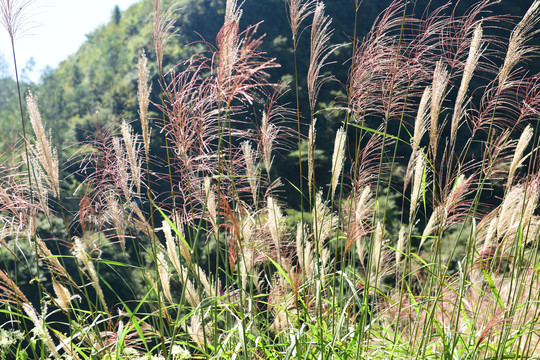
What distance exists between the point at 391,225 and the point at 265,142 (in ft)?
40.5

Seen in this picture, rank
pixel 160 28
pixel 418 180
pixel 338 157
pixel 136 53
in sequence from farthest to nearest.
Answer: pixel 136 53
pixel 418 180
pixel 338 157
pixel 160 28

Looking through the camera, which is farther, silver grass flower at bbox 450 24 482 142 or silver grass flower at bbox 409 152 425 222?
silver grass flower at bbox 409 152 425 222

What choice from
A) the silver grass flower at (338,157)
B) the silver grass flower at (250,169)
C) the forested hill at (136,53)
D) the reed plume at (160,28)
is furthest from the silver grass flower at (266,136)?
the forested hill at (136,53)

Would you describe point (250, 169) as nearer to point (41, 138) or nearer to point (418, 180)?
point (418, 180)

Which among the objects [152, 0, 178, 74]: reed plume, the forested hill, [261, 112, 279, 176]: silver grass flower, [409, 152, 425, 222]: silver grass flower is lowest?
[409, 152, 425, 222]: silver grass flower

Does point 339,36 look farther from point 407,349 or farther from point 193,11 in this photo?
point 407,349

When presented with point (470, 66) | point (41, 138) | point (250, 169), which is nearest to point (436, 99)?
point (470, 66)

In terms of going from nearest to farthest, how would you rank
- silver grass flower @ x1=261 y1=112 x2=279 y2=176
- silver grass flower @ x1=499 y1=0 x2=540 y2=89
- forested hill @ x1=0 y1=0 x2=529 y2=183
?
silver grass flower @ x1=499 y1=0 x2=540 y2=89, silver grass flower @ x1=261 y1=112 x2=279 y2=176, forested hill @ x1=0 y1=0 x2=529 y2=183

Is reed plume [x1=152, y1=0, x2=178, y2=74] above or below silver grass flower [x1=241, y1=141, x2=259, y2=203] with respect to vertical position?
above

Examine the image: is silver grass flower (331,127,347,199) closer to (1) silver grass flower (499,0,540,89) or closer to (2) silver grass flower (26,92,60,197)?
(1) silver grass flower (499,0,540,89)

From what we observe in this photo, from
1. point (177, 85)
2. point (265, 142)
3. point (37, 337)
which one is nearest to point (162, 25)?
point (177, 85)

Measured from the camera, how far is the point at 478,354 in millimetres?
1801

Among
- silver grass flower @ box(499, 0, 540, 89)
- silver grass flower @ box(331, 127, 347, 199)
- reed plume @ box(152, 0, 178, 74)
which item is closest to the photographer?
reed plume @ box(152, 0, 178, 74)

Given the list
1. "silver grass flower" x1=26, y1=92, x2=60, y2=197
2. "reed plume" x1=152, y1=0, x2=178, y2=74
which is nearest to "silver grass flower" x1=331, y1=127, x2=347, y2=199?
"reed plume" x1=152, y1=0, x2=178, y2=74
